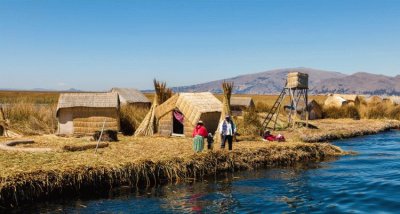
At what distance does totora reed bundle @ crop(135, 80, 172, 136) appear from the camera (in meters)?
24.1

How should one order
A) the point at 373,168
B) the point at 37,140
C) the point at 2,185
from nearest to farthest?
the point at 2,185 < the point at 373,168 < the point at 37,140

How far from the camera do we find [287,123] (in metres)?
32.1

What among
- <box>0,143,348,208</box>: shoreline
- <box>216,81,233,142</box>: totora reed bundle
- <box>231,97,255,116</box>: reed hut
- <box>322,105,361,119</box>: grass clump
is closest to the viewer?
<box>0,143,348,208</box>: shoreline

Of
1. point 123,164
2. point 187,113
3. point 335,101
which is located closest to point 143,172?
point 123,164

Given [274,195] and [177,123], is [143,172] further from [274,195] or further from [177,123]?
[177,123]

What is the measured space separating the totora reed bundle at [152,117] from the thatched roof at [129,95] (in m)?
7.31

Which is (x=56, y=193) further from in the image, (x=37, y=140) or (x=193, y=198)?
(x=37, y=140)

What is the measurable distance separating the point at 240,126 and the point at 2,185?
15.2m

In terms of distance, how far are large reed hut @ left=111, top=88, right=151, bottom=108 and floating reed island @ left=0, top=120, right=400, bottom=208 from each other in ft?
36.2

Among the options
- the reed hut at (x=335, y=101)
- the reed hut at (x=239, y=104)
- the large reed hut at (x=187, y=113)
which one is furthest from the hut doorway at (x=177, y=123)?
→ the reed hut at (x=335, y=101)

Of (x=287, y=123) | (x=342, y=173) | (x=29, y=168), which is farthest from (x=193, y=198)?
(x=287, y=123)

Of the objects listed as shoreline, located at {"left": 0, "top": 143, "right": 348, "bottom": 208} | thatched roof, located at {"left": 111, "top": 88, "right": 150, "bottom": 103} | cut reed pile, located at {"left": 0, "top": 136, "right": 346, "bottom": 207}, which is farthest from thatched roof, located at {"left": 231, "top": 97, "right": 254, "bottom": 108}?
shoreline, located at {"left": 0, "top": 143, "right": 348, "bottom": 208}

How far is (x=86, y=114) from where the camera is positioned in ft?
78.1

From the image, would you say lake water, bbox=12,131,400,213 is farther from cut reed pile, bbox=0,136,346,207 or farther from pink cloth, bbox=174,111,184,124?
pink cloth, bbox=174,111,184,124
